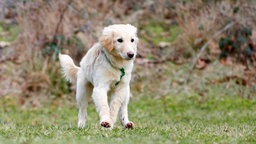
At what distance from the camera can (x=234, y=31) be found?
16406 millimetres

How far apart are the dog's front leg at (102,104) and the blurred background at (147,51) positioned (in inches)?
261

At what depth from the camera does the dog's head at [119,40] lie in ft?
27.4

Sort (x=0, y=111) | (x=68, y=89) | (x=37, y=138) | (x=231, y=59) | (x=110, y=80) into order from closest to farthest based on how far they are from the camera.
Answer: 1. (x=37, y=138)
2. (x=110, y=80)
3. (x=0, y=111)
4. (x=68, y=89)
5. (x=231, y=59)

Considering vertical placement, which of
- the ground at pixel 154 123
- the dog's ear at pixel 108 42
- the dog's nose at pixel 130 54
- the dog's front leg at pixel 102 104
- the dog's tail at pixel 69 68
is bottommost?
the ground at pixel 154 123

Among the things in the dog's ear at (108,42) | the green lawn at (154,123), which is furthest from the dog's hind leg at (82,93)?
the dog's ear at (108,42)

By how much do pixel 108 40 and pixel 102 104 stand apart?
0.79 metres

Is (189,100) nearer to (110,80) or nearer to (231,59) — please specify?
(231,59)

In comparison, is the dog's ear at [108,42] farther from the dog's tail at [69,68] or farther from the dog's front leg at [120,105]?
the dog's tail at [69,68]

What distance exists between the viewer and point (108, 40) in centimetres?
847

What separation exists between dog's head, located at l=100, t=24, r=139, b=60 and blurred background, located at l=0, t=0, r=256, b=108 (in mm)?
6501

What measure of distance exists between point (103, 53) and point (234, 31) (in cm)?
827

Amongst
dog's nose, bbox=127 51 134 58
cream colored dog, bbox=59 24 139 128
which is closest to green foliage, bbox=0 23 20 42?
cream colored dog, bbox=59 24 139 128

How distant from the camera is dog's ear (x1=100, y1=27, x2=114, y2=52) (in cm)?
846

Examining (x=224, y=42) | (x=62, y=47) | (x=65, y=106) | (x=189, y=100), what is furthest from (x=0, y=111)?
(x=224, y=42)
